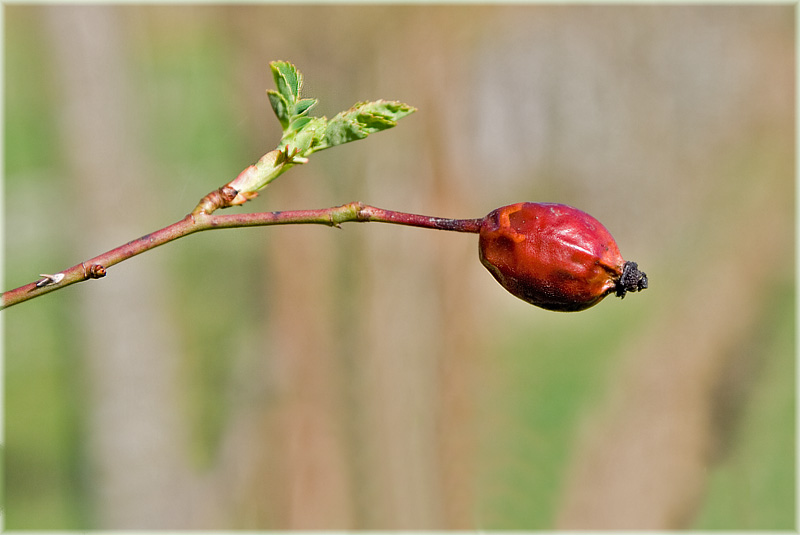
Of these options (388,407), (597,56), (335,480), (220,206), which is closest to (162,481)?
(335,480)

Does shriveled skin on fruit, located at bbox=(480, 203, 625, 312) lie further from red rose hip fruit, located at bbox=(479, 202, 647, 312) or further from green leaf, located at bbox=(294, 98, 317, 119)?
green leaf, located at bbox=(294, 98, 317, 119)

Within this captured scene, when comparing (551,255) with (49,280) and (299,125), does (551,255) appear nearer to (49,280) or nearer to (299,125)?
(299,125)

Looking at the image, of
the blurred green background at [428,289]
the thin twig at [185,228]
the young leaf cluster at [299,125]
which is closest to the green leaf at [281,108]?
the young leaf cluster at [299,125]

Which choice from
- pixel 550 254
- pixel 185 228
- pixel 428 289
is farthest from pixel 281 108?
pixel 428 289

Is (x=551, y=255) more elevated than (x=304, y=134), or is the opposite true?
(x=304, y=134)

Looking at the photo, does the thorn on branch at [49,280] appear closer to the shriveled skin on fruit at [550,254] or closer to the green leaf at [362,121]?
the green leaf at [362,121]

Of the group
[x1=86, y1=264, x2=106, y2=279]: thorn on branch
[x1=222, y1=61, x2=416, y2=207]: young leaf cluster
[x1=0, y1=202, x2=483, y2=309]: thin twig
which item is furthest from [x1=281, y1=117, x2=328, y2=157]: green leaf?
[x1=86, y1=264, x2=106, y2=279]: thorn on branch
